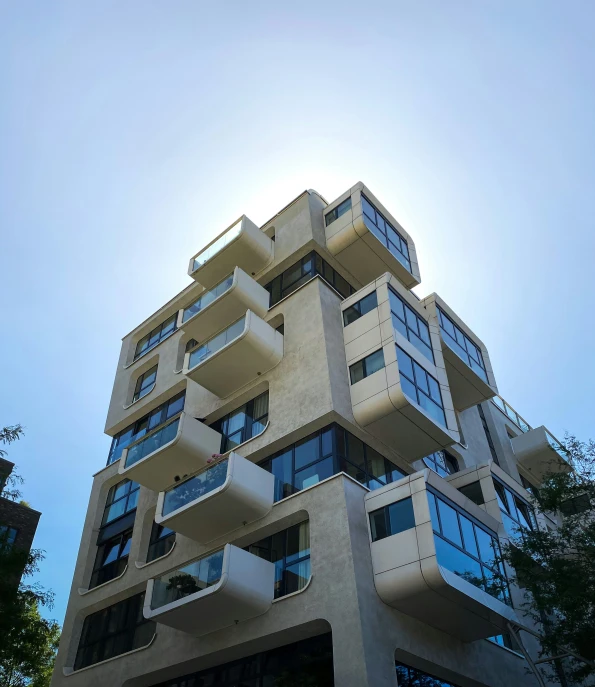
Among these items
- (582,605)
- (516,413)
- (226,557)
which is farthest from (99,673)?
(516,413)

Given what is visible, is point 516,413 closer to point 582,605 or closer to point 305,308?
point 305,308

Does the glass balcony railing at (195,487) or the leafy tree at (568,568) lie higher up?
Answer: the glass balcony railing at (195,487)

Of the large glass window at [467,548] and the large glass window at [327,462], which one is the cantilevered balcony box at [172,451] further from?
the large glass window at [467,548]

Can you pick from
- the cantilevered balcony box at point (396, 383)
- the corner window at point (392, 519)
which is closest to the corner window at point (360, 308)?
the cantilevered balcony box at point (396, 383)

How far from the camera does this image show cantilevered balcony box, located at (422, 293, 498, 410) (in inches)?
1075

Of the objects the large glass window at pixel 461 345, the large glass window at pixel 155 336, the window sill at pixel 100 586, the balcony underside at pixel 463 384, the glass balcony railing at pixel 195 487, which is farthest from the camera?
the large glass window at pixel 155 336

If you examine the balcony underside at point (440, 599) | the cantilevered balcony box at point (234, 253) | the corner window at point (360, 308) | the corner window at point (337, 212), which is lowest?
the balcony underside at point (440, 599)

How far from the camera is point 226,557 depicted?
1744cm

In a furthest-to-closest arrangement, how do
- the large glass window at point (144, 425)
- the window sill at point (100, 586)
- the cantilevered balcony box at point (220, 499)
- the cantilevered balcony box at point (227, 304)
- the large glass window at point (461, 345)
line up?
the large glass window at point (144, 425) → the large glass window at point (461, 345) → the cantilevered balcony box at point (227, 304) → the window sill at point (100, 586) → the cantilevered balcony box at point (220, 499)

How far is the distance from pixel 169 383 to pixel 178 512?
9.38 meters

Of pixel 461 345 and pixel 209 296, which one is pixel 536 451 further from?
pixel 209 296

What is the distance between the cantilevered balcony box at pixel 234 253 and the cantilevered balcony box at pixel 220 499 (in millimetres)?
10586

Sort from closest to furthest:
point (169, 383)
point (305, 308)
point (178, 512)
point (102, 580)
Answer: point (178, 512), point (305, 308), point (102, 580), point (169, 383)

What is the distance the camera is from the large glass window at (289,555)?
17.9m
